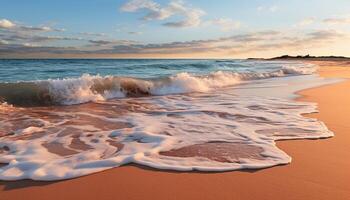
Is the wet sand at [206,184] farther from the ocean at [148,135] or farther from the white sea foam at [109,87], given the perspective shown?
the white sea foam at [109,87]

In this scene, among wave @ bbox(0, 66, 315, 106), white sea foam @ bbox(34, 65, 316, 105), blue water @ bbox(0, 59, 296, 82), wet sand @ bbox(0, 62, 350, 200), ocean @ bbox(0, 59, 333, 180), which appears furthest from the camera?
blue water @ bbox(0, 59, 296, 82)

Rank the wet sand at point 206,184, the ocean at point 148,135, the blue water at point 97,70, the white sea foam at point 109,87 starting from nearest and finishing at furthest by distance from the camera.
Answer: the wet sand at point 206,184, the ocean at point 148,135, the white sea foam at point 109,87, the blue water at point 97,70

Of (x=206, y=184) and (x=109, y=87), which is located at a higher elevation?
(x=109, y=87)

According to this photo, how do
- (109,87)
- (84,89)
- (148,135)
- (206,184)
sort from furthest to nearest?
(109,87) → (84,89) → (148,135) → (206,184)

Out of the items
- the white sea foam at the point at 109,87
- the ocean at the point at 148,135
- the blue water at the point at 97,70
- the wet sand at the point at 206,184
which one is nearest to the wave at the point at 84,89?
the white sea foam at the point at 109,87

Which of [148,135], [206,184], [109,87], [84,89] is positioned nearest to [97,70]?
[109,87]

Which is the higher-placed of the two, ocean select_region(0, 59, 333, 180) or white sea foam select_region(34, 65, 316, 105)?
white sea foam select_region(34, 65, 316, 105)

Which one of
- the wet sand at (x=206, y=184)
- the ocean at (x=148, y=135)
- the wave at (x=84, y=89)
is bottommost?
the wet sand at (x=206, y=184)

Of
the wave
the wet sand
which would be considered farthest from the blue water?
the wet sand

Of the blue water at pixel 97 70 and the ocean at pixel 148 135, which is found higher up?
the blue water at pixel 97 70

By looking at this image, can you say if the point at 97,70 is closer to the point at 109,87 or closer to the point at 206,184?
the point at 109,87

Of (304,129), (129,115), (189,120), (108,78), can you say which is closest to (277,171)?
(304,129)

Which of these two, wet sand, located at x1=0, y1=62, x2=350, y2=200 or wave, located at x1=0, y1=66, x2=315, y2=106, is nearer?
wet sand, located at x1=0, y1=62, x2=350, y2=200

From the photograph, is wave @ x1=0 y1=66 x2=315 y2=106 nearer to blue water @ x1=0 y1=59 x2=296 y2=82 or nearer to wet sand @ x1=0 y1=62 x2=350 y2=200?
blue water @ x1=0 y1=59 x2=296 y2=82
